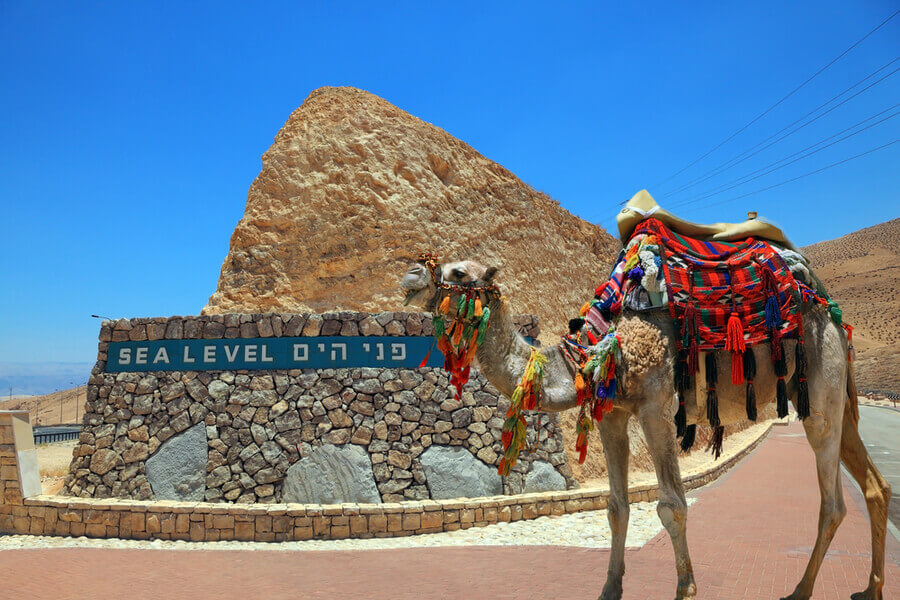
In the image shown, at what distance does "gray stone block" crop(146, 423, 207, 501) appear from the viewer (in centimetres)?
1143

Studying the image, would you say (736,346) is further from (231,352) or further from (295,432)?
(231,352)

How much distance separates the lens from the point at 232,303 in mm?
16984

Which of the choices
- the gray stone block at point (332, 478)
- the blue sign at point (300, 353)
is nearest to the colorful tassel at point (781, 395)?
the blue sign at point (300, 353)

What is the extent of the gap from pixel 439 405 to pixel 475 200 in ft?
33.0

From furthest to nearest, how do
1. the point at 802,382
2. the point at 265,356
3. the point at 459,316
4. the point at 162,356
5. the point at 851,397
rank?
the point at 162,356, the point at 265,356, the point at 851,397, the point at 802,382, the point at 459,316

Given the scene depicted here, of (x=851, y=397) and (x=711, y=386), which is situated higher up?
(x=711, y=386)

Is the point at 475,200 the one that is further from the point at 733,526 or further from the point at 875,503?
the point at 875,503

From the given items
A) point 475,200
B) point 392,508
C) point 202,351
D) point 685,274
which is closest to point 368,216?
point 475,200

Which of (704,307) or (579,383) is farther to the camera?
(704,307)

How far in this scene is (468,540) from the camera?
9.98 metres

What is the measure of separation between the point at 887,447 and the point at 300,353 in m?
18.6

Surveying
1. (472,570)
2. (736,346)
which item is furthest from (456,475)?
(736,346)

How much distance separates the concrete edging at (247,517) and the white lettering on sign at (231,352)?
2488 mm

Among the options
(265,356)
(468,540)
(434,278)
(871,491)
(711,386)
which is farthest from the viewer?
(265,356)
